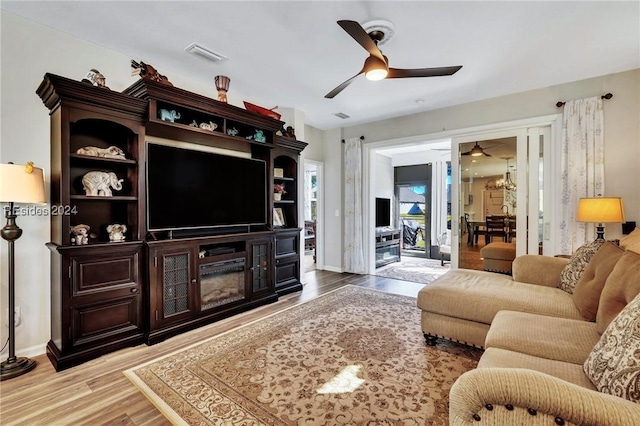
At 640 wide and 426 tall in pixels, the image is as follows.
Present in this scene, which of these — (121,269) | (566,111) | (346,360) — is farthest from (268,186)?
(566,111)

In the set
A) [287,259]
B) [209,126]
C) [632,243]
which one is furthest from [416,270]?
[209,126]

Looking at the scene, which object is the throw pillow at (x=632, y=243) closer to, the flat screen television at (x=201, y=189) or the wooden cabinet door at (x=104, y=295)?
the flat screen television at (x=201, y=189)

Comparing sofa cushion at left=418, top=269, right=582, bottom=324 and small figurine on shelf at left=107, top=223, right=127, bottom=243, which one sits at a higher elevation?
small figurine on shelf at left=107, top=223, right=127, bottom=243

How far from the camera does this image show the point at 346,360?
237 cm

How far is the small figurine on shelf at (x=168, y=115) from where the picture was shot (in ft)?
9.41

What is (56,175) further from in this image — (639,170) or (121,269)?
(639,170)

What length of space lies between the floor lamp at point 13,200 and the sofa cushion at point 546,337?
3.25m

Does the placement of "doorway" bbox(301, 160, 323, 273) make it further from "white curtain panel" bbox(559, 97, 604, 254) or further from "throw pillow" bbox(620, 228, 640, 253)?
"throw pillow" bbox(620, 228, 640, 253)

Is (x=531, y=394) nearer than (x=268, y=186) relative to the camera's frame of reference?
Yes

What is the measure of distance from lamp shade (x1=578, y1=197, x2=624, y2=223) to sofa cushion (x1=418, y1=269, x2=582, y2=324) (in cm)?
112

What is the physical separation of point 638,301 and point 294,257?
11.9ft

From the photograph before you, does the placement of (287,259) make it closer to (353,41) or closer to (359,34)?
(353,41)

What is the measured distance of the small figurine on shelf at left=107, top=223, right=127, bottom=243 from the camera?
8.69 ft

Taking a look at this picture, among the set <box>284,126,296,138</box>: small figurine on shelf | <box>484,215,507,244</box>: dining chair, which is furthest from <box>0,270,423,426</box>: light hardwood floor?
<box>484,215,507,244</box>: dining chair
